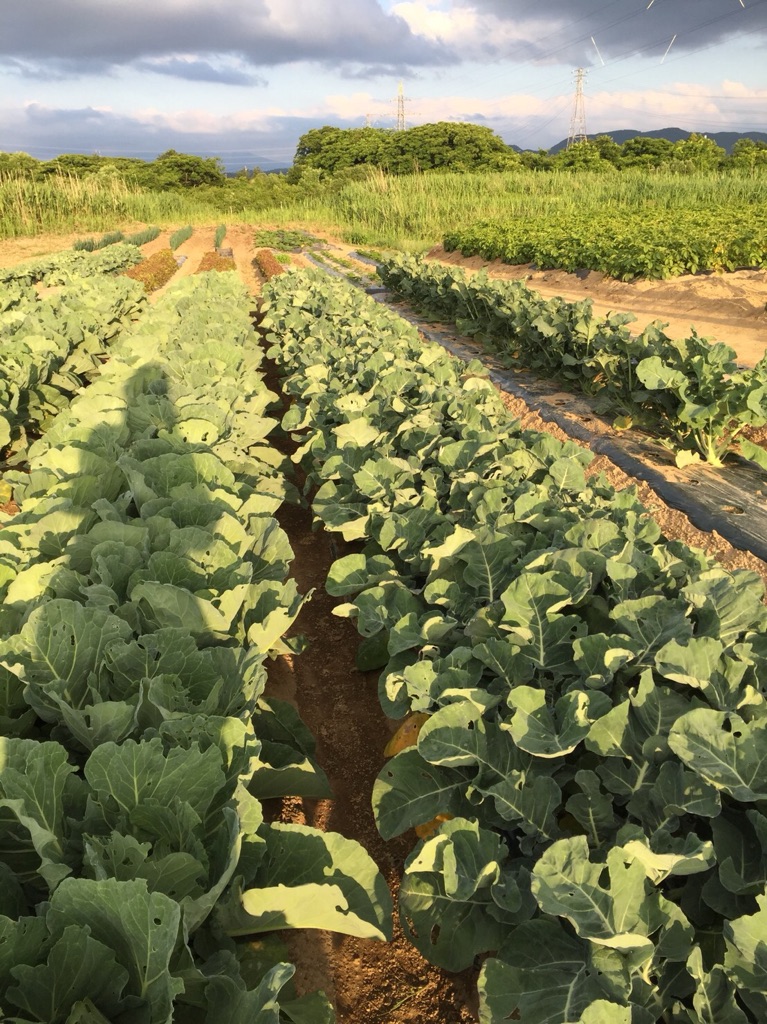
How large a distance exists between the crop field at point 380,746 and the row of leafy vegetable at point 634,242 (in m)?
11.1

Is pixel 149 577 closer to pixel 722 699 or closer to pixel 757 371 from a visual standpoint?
pixel 722 699

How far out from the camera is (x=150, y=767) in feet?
4.58

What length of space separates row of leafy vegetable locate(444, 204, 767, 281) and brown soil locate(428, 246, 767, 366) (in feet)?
0.88

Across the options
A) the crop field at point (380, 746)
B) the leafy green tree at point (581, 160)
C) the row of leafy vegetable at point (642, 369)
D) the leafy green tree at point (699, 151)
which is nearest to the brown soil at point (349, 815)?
the crop field at point (380, 746)

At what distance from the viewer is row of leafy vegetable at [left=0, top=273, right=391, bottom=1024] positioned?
3.69 ft

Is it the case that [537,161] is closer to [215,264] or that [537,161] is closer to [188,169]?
[188,169]

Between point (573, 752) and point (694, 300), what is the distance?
12351 mm

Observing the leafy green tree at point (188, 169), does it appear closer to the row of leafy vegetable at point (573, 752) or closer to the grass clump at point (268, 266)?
the grass clump at point (268, 266)

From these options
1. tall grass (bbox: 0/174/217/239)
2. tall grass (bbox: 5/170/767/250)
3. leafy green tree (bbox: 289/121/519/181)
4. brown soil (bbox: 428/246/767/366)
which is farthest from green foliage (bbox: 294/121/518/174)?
brown soil (bbox: 428/246/767/366)

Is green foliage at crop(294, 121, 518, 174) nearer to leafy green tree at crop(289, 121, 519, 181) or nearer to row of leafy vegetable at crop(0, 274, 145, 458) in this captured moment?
leafy green tree at crop(289, 121, 519, 181)

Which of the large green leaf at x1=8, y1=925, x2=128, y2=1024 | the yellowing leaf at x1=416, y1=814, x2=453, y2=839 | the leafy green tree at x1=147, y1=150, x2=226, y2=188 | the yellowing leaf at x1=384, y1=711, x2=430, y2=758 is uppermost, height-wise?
the leafy green tree at x1=147, y1=150, x2=226, y2=188

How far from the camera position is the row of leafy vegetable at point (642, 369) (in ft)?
16.5

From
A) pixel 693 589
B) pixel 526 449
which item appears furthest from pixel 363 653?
pixel 693 589

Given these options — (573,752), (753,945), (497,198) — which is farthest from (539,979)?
(497,198)
